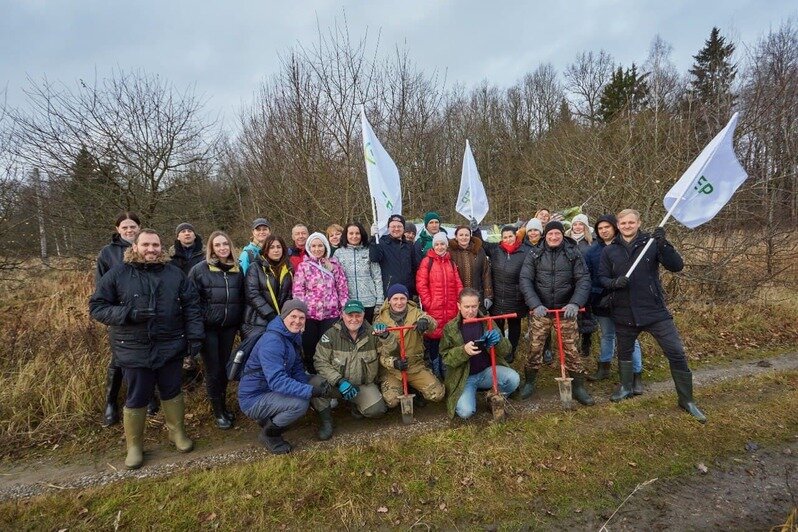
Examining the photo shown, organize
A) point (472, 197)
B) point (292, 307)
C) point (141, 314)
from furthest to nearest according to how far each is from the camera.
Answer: point (472, 197), point (292, 307), point (141, 314)

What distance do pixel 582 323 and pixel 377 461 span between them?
3.89 metres

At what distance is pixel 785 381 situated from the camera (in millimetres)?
5043

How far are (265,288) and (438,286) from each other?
215cm

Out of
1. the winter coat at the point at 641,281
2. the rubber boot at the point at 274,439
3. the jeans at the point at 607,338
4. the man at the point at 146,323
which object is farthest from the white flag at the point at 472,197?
the man at the point at 146,323

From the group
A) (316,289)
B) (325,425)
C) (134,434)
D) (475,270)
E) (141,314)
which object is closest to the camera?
(141,314)

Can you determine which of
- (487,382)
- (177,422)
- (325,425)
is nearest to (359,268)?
(325,425)

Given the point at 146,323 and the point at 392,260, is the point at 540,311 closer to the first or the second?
the point at 392,260

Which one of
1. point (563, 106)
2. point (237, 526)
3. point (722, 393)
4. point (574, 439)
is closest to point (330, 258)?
point (237, 526)

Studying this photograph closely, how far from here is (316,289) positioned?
15.0ft

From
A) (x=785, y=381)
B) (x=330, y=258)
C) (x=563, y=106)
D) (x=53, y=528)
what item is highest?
(x=563, y=106)

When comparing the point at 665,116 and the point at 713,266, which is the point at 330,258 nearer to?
the point at 713,266

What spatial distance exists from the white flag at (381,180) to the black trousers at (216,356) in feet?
7.87

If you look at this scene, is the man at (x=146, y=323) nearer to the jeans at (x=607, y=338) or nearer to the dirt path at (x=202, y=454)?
the dirt path at (x=202, y=454)

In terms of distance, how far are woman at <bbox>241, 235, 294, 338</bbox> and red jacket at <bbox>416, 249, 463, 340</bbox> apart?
5.60 feet
